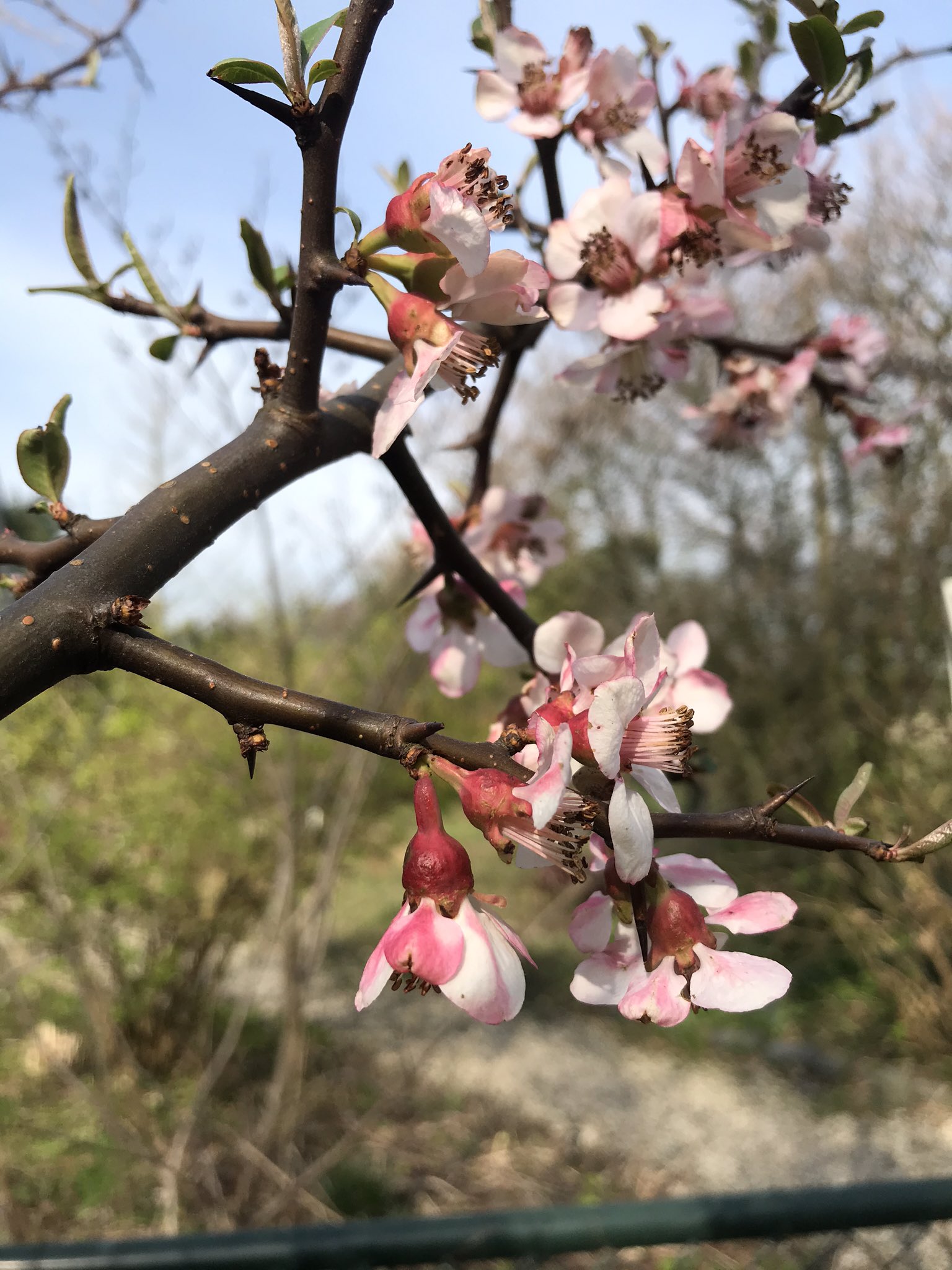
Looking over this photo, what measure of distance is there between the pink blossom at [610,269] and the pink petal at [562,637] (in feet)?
0.82

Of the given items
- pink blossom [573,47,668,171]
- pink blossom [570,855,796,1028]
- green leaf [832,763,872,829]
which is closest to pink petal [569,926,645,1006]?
pink blossom [570,855,796,1028]

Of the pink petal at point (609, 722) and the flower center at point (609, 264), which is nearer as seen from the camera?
the pink petal at point (609, 722)

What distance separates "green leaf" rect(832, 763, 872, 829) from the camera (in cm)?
39

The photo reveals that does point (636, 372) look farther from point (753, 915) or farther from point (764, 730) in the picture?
point (764, 730)

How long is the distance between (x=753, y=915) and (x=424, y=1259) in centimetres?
93

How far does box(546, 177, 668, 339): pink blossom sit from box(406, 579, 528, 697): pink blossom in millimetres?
233

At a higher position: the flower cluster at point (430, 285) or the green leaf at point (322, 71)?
the green leaf at point (322, 71)

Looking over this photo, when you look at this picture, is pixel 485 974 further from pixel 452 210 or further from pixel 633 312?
pixel 633 312

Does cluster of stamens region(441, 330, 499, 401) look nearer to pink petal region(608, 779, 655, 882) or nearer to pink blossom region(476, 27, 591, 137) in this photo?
pink petal region(608, 779, 655, 882)

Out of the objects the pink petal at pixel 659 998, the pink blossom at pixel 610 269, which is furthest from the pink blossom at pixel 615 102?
the pink petal at pixel 659 998

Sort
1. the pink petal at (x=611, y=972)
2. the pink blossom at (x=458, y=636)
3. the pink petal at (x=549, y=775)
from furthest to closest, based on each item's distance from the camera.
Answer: the pink blossom at (x=458, y=636)
the pink petal at (x=611, y=972)
the pink petal at (x=549, y=775)

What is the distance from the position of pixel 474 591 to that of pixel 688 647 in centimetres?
18

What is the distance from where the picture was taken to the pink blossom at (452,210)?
34cm

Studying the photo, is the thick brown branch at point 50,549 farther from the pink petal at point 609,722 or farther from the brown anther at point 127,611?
the pink petal at point 609,722
